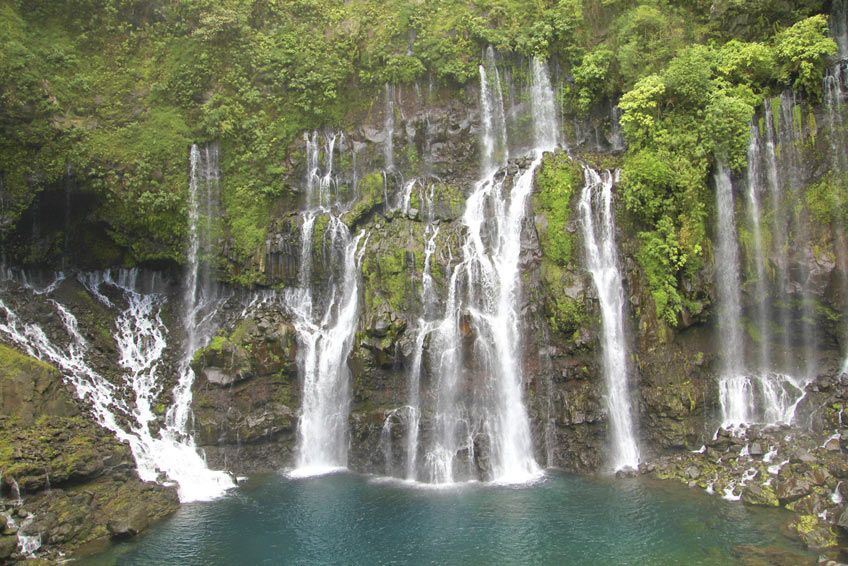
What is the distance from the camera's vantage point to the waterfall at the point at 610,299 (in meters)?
19.5

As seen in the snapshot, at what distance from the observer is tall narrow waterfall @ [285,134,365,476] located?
21547 mm

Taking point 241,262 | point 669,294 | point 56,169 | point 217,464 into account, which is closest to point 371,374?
point 217,464

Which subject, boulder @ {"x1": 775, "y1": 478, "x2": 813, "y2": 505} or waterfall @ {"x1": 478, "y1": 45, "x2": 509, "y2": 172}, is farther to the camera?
waterfall @ {"x1": 478, "y1": 45, "x2": 509, "y2": 172}

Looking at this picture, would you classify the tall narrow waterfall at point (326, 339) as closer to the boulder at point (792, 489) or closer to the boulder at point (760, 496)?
the boulder at point (760, 496)

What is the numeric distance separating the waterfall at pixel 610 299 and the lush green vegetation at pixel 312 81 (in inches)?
34.8

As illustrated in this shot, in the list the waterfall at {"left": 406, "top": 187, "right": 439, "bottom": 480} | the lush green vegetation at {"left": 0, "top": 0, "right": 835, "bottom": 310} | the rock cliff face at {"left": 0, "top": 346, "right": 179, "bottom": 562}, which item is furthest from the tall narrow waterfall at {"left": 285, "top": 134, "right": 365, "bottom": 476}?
the rock cliff face at {"left": 0, "top": 346, "right": 179, "bottom": 562}

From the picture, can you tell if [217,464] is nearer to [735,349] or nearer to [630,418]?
[630,418]

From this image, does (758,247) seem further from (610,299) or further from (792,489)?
(792,489)

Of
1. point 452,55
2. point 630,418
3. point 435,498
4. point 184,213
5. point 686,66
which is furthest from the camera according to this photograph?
point 452,55

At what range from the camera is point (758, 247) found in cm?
2042

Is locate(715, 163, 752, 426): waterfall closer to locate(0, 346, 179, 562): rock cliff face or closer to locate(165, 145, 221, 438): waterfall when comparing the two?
locate(0, 346, 179, 562): rock cliff face

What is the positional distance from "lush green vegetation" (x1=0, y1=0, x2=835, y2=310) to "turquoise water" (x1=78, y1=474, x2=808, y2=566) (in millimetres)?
6742

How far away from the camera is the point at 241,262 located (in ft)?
79.8

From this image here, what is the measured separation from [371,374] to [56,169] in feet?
45.2
